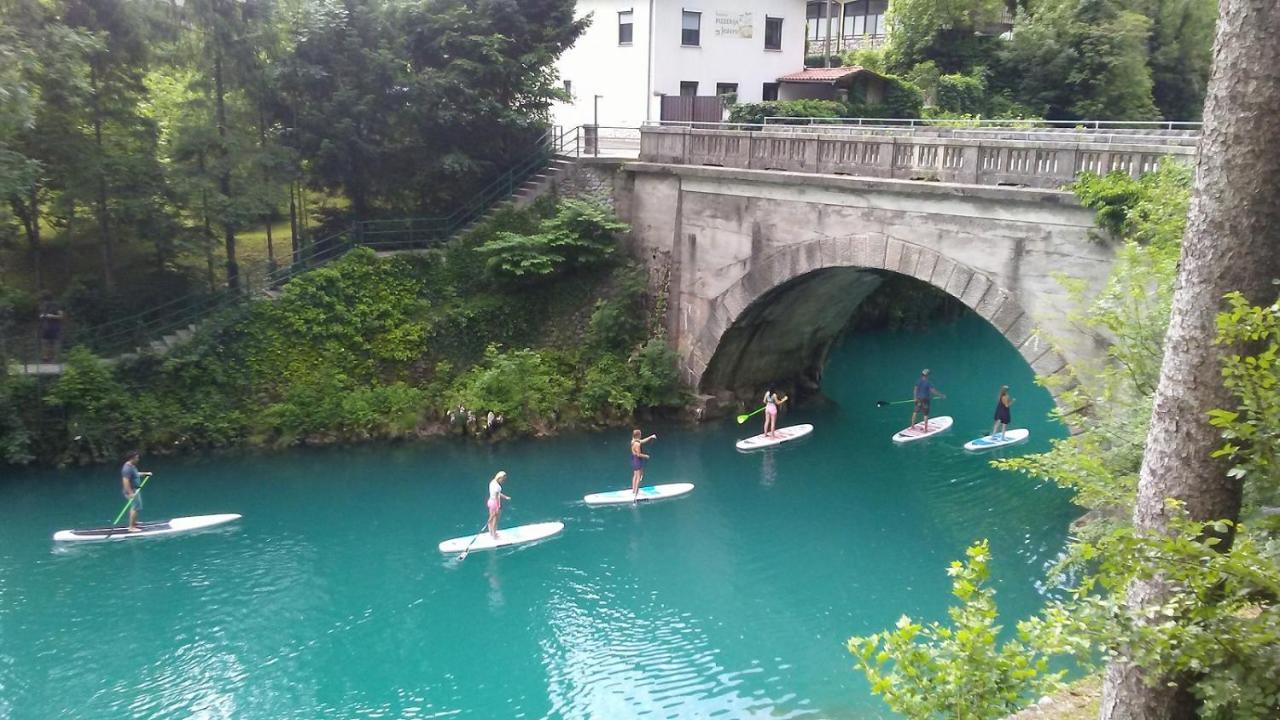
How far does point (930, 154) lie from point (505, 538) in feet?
33.7

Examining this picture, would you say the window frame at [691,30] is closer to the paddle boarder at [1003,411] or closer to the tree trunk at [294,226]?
the tree trunk at [294,226]

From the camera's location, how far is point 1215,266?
5.64 metres

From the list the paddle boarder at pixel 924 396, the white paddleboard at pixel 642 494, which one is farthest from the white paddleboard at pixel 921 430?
the white paddleboard at pixel 642 494

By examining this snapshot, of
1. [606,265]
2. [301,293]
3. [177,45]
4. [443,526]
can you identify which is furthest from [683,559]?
[177,45]

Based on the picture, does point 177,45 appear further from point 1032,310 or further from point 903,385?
point 903,385

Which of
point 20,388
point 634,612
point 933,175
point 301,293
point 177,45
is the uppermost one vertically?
point 177,45

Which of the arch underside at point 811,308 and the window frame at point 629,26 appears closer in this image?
the arch underside at point 811,308

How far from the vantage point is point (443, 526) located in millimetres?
17391

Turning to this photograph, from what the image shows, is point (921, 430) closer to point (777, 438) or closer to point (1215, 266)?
point (777, 438)

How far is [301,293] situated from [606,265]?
7516 millimetres

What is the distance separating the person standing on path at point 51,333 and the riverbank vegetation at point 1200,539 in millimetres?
20307

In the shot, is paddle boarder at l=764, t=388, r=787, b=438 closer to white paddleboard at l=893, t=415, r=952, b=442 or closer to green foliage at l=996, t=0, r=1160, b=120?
white paddleboard at l=893, t=415, r=952, b=442

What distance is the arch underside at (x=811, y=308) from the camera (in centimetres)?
1602

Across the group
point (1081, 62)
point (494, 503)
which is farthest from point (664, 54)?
point (1081, 62)
